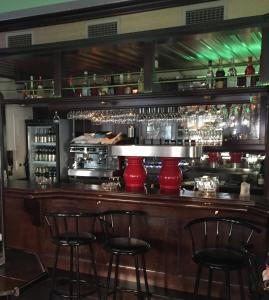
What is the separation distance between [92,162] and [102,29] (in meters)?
2.81

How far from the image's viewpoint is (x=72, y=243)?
273 cm

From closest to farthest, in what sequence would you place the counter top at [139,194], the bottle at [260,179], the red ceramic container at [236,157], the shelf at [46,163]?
the counter top at [139,194]
the bottle at [260,179]
the red ceramic container at [236,157]
the shelf at [46,163]

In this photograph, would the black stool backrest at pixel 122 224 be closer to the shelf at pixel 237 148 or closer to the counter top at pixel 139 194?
the counter top at pixel 139 194

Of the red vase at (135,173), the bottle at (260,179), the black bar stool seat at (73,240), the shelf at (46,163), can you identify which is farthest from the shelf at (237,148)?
the shelf at (46,163)

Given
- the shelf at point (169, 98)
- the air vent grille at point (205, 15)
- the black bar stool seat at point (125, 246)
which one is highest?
the air vent grille at point (205, 15)

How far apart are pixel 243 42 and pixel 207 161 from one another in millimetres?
2276

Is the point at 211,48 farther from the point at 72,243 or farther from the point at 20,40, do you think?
the point at 72,243

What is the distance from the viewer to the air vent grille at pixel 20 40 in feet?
13.9

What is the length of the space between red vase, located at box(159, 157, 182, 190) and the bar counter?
0.14m

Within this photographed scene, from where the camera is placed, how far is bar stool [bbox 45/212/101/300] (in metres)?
2.78

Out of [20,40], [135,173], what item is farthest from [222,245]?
[20,40]

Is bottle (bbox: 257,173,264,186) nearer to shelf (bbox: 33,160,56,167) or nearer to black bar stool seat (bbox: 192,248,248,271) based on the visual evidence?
black bar stool seat (bbox: 192,248,248,271)

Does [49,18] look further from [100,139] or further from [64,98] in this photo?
[100,139]

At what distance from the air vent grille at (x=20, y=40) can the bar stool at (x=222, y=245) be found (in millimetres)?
3199
